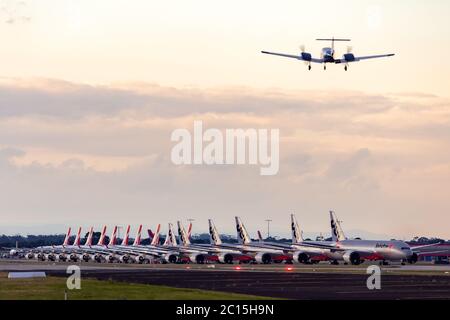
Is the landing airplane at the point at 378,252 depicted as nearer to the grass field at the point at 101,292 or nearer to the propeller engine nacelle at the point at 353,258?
the propeller engine nacelle at the point at 353,258

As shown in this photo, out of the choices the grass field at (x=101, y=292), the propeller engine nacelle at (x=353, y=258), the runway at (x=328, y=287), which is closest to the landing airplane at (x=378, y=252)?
the propeller engine nacelle at (x=353, y=258)

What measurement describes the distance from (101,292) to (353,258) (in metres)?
113

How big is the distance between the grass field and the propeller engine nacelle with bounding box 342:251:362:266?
3954 inches

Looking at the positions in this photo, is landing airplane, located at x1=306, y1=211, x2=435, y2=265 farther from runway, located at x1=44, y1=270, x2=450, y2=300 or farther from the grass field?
the grass field

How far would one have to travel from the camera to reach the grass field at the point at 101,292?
78688mm

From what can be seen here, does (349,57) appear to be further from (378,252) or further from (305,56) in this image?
(378,252)

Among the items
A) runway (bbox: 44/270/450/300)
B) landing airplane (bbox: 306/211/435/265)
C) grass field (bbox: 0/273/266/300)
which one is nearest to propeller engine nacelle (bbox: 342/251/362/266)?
landing airplane (bbox: 306/211/435/265)

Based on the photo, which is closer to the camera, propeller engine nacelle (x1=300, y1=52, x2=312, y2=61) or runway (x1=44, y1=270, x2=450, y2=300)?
runway (x1=44, y1=270, x2=450, y2=300)

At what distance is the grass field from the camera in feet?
258

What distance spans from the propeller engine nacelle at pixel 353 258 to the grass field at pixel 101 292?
3954 inches

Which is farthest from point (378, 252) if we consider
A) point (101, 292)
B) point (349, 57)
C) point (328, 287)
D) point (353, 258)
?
point (101, 292)
